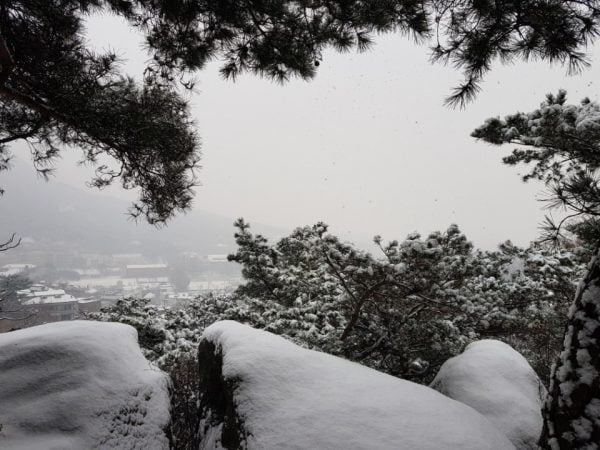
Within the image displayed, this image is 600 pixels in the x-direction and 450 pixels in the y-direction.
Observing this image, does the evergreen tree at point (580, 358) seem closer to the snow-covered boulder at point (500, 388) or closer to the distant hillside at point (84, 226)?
the snow-covered boulder at point (500, 388)

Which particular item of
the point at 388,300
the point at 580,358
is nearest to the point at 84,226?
Answer: the point at 388,300

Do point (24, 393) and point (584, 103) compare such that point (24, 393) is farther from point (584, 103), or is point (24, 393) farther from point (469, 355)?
point (584, 103)

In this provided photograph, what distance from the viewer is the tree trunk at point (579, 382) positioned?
169 cm

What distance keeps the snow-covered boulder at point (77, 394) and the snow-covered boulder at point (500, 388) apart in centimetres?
323

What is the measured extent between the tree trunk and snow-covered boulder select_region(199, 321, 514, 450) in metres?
0.51

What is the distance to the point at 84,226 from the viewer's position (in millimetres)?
126062

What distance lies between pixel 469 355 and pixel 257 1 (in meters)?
4.93

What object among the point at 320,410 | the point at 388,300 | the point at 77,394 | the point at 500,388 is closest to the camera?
the point at 320,410

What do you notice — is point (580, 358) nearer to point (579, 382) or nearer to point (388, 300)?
point (579, 382)

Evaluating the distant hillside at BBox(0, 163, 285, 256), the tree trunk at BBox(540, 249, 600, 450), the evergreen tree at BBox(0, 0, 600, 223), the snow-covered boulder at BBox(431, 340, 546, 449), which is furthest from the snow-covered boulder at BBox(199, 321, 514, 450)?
the distant hillside at BBox(0, 163, 285, 256)

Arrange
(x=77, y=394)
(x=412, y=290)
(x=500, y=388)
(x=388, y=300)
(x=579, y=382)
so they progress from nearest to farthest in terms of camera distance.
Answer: (x=579, y=382), (x=77, y=394), (x=500, y=388), (x=412, y=290), (x=388, y=300)

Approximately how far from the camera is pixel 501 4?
2248 mm

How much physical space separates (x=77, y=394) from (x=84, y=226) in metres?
149

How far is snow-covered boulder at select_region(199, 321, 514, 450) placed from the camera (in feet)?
6.66
